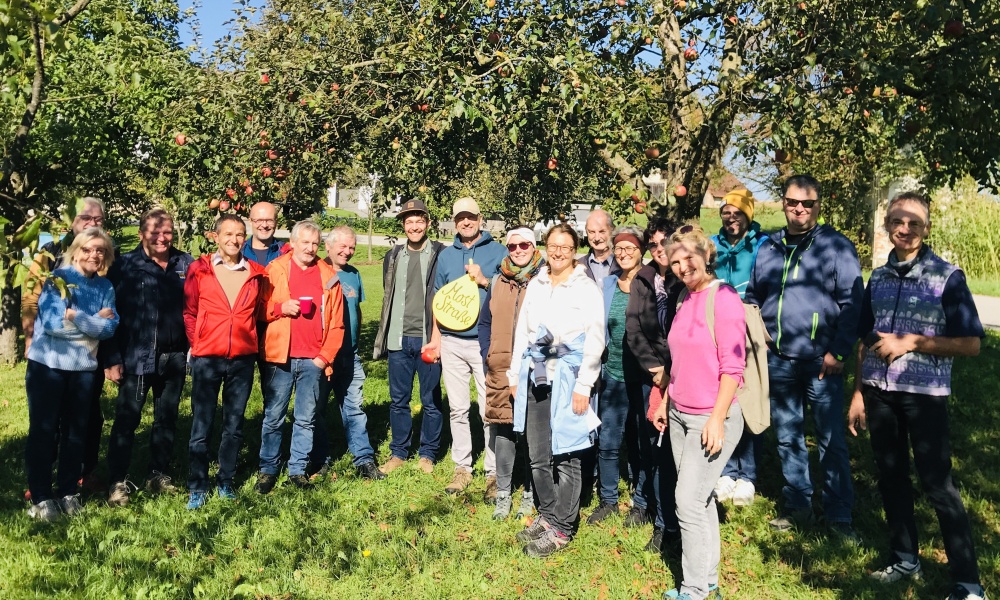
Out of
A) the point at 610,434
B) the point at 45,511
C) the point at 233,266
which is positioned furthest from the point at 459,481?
the point at 45,511

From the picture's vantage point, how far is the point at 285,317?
530 cm

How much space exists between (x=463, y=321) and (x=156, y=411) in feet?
7.69

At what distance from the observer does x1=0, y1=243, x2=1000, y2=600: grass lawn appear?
4.04 metres

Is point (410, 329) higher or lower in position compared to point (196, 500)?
higher

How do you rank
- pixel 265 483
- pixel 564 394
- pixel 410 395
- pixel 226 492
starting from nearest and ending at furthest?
pixel 564 394 → pixel 226 492 → pixel 265 483 → pixel 410 395

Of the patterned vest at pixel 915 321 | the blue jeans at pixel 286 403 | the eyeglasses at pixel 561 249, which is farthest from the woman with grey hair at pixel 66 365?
the patterned vest at pixel 915 321

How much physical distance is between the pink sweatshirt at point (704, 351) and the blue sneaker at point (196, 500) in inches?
134

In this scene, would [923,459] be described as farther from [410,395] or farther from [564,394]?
[410,395]

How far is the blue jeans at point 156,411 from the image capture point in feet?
16.9

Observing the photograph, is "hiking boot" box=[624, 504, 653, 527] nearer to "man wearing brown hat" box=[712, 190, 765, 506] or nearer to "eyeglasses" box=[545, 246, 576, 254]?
"man wearing brown hat" box=[712, 190, 765, 506]

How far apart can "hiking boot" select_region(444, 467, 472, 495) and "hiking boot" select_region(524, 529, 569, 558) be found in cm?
106

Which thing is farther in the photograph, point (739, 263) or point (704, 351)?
point (739, 263)

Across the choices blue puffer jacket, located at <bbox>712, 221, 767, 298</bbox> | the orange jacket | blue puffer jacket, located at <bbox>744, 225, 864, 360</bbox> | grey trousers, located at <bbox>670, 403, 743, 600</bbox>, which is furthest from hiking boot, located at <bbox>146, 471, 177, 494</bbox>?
blue puffer jacket, located at <bbox>744, 225, 864, 360</bbox>

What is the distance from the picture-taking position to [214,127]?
247 inches
